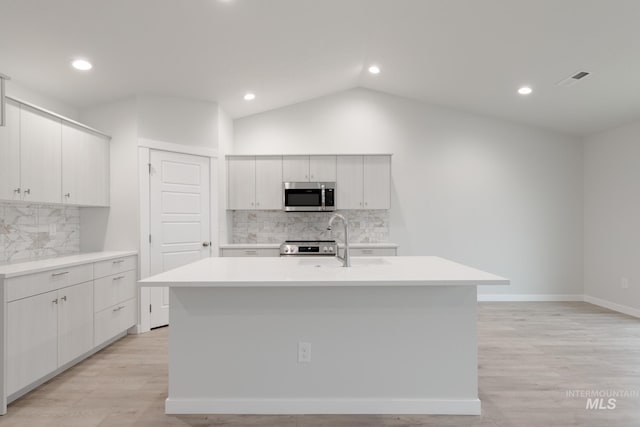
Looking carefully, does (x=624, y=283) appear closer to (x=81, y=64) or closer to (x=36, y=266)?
(x=36, y=266)

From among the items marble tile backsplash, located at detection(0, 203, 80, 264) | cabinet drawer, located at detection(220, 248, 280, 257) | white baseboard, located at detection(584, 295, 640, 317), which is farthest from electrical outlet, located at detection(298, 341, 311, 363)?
white baseboard, located at detection(584, 295, 640, 317)

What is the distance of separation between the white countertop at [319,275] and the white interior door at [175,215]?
166 cm

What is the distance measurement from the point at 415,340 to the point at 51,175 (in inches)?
130

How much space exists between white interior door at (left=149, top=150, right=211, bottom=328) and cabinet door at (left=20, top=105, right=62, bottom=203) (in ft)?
2.88

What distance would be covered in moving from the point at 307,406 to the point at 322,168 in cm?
312

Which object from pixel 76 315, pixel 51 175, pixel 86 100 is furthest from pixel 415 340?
pixel 86 100

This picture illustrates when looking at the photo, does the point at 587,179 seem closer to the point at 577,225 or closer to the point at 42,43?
the point at 577,225

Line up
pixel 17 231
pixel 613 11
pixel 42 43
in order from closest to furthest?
pixel 613 11
pixel 42 43
pixel 17 231

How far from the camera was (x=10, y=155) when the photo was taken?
280 cm

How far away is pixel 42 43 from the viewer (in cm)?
280

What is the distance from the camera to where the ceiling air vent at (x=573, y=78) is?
345 cm

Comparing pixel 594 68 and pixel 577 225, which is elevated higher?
pixel 594 68

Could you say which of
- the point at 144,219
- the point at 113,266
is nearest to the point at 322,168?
the point at 144,219
